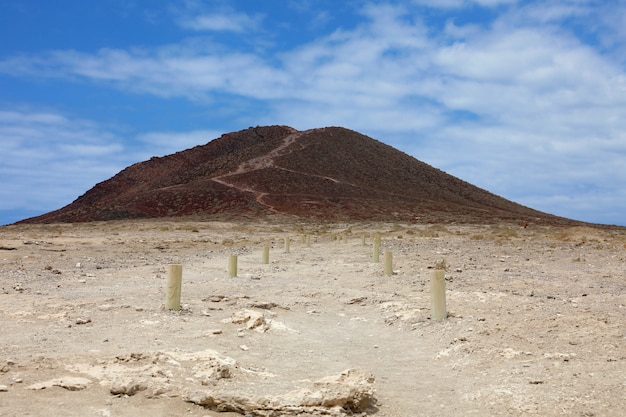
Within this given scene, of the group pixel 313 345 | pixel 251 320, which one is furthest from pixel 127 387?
pixel 251 320

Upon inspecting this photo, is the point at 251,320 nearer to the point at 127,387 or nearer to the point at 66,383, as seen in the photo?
the point at 127,387

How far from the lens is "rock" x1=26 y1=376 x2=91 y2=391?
5629 millimetres

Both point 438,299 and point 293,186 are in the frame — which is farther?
point 293,186

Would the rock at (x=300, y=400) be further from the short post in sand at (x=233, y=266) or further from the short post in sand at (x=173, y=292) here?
the short post in sand at (x=233, y=266)

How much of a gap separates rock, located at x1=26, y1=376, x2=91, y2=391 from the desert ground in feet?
0.06

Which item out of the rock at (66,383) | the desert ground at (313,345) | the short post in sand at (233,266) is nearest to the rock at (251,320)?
the desert ground at (313,345)

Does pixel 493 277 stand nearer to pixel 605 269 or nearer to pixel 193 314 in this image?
pixel 605 269

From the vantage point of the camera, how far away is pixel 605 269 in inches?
655

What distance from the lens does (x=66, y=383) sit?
5703 mm

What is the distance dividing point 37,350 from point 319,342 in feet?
13.2

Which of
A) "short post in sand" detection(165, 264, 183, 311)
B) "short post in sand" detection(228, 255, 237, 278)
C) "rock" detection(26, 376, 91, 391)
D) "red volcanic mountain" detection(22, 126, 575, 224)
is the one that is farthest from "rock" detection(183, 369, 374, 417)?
"red volcanic mountain" detection(22, 126, 575, 224)

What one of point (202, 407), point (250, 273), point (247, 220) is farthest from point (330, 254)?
point (247, 220)

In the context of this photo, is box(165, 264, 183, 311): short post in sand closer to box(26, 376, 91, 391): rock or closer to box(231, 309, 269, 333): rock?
box(231, 309, 269, 333): rock

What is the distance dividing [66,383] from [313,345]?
3.91 metres
